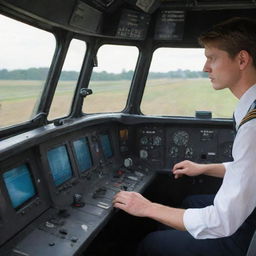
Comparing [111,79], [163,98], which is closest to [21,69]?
[111,79]

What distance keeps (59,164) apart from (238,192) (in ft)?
4.69

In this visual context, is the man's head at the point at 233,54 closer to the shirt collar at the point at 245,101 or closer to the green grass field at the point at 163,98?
the shirt collar at the point at 245,101

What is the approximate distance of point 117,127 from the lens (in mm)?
3512

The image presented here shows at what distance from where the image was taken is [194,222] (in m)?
1.58

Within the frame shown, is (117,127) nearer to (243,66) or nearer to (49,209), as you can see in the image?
(49,209)

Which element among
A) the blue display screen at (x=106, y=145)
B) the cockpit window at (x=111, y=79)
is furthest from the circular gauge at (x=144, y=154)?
the cockpit window at (x=111, y=79)

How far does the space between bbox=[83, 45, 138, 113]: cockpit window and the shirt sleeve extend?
88.0 inches

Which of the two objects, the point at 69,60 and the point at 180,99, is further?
the point at 180,99

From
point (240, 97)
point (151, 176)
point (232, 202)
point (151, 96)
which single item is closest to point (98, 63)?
point (151, 96)

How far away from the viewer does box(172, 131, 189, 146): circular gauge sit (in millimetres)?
3461

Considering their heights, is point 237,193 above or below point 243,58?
below

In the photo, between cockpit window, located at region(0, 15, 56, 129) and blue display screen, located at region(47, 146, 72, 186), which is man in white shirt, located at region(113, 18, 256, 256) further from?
cockpit window, located at region(0, 15, 56, 129)

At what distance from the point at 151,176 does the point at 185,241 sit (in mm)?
1318

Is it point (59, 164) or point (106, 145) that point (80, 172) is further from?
point (106, 145)
